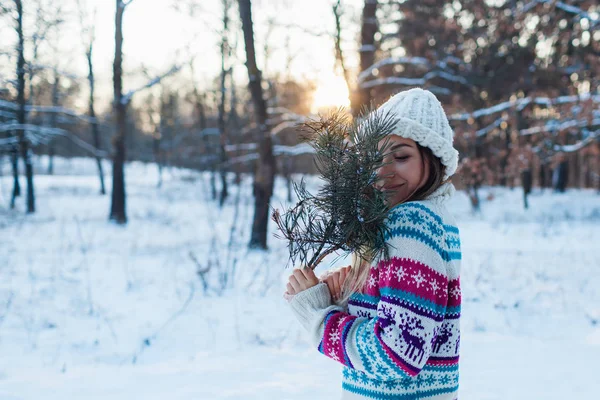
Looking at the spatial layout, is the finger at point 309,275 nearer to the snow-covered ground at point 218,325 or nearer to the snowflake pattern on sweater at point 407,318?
the snowflake pattern on sweater at point 407,318

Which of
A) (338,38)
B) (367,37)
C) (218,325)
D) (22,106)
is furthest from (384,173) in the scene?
(22,106)

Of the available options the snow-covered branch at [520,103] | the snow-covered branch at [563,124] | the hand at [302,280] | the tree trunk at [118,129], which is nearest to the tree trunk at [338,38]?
the snow-covered branch at [520,103]

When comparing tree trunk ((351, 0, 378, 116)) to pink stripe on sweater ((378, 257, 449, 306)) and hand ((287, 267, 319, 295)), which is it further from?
pink stripe on sweater ((378, 257, 449, 306))

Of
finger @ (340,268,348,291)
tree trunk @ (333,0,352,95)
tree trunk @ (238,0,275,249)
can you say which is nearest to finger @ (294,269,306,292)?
finger @ (340,268,348,291)

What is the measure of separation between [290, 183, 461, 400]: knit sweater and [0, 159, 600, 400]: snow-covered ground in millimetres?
2133

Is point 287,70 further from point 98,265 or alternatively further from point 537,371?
point 537,371

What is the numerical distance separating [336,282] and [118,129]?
11.7 m

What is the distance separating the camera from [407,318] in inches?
43.4

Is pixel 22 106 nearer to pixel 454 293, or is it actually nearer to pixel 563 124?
pixel 563 124

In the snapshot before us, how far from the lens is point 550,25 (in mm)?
8789

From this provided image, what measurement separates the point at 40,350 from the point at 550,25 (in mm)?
9489

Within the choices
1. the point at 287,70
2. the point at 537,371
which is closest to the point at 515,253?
the point at 537,371

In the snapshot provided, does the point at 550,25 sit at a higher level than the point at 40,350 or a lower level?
higher

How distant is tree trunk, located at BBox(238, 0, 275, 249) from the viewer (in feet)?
25.1
